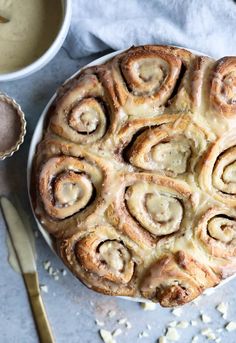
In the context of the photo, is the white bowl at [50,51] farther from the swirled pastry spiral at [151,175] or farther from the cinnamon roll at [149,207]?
the cinnamon roll at [149,207]

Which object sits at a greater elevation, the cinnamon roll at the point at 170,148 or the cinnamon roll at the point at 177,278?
the cinnamon roll at the point at 170,148

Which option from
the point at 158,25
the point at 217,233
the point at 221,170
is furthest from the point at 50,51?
the point at 217,233

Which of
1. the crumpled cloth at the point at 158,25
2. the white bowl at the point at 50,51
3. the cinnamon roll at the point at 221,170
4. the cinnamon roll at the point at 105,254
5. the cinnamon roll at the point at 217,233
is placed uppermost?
the crumpled cloth at the point at 158,25

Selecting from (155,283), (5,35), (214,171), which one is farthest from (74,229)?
(5,35)

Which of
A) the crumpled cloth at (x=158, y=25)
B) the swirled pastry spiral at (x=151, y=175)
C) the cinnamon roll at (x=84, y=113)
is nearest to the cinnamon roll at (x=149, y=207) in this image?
the swirled pastry spiral at (x=151, y=175)

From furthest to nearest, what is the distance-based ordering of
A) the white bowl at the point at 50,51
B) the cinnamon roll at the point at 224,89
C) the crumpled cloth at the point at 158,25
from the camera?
the crumpled cloth at the point at 158,25 < the white bowl at the point at 50,51 < the cinnamon roll at the point at 224,89
